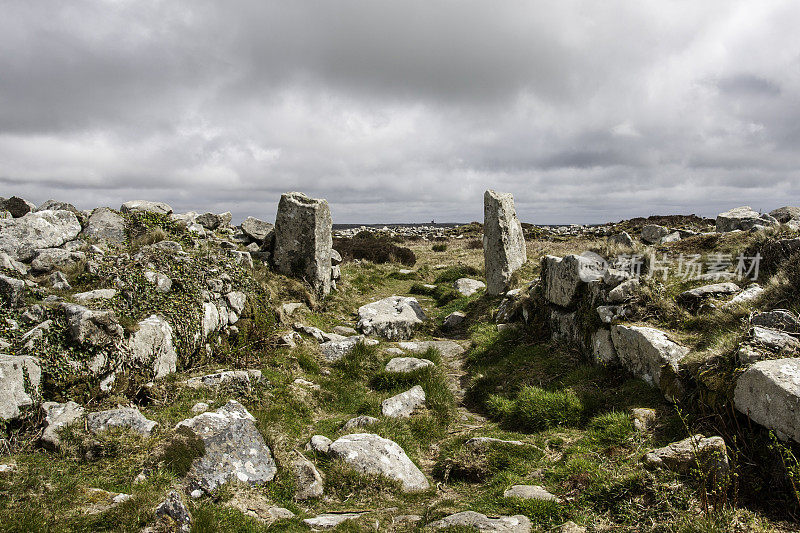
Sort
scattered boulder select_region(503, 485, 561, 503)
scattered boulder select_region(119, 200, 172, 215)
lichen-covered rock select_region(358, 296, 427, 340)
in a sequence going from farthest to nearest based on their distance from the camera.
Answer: lichen-covered rock select_region(358, 296, 427, 340) → scattered boulder select_region(119, 200, 172, 215) → scattered boulder select_region(503, 485, 561, 503)

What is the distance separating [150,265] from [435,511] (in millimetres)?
7529

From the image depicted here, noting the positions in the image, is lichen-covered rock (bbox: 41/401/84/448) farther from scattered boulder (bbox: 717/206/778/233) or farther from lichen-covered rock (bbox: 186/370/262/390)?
scattered boulder (bbox: 717/206/778/233)

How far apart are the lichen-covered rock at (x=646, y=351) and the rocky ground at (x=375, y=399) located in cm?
4

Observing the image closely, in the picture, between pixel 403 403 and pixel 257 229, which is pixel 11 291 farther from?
pixel 257 229

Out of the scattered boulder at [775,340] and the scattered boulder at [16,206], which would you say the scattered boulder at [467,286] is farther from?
the scattered boulder at [16,206]

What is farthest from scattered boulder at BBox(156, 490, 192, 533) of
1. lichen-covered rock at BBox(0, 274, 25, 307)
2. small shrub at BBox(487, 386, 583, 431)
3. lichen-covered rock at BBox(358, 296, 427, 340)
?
lichen-covered rock at BBox(358, 296, 427, 340)

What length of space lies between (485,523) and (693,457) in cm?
234

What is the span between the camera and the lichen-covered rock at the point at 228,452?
5.29 m

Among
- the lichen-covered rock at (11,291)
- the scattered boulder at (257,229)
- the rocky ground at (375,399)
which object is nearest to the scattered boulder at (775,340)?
the rocky ground at (375,399)

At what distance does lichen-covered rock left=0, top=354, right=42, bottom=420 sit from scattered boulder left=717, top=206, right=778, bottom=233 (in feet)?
60.6

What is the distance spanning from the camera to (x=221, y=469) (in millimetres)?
5383

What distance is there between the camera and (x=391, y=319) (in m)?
13.5

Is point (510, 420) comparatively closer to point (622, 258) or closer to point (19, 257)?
point (622, 258)

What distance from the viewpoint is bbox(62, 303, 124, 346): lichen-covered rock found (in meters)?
6.45
